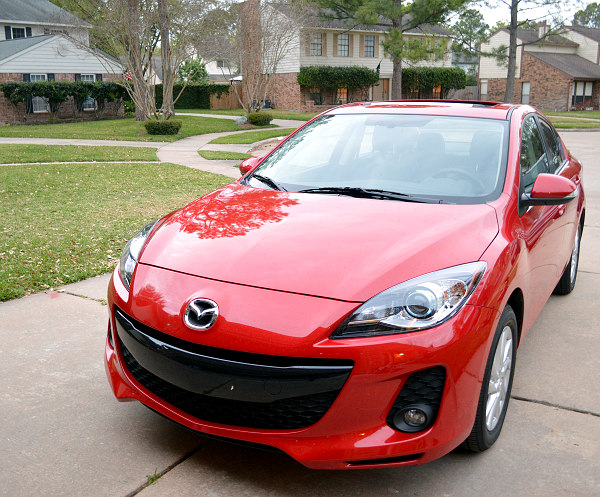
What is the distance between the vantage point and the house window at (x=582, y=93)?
52.7 meters

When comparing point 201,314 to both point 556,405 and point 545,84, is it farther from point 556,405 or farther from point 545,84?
point 545,84

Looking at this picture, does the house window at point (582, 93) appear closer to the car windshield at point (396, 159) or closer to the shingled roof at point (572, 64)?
the shingled roof at point (572, 64)

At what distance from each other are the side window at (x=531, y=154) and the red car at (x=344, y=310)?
2.4 inches

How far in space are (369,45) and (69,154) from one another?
115 ft

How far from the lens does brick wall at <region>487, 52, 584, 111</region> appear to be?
51750mm

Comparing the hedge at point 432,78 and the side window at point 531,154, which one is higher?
the hedge at point 432,78

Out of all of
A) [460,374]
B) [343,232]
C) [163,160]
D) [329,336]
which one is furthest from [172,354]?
[163,160]

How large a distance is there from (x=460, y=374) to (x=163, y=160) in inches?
552

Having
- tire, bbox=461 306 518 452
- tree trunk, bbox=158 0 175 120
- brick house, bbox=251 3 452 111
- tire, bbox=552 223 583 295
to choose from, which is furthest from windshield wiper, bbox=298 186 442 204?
brick house, bbox=251 3 452 111

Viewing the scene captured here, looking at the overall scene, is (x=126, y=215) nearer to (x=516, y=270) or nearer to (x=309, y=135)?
(x=309, y=135)

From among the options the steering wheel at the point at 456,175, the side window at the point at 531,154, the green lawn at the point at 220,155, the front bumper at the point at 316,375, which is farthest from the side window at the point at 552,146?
the green lawn at the point at 220,155

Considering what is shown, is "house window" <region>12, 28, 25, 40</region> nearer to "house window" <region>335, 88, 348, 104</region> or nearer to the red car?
"house window" <region>335, 88, 348, 104</region>

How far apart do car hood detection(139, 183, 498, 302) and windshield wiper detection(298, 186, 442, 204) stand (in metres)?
0.08

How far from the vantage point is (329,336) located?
7.79ft
